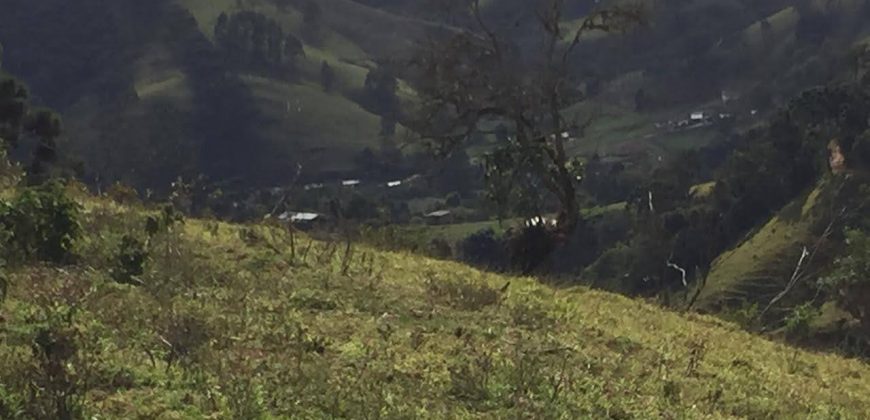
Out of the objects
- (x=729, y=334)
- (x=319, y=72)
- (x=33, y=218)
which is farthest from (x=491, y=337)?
(x=319, y=72)

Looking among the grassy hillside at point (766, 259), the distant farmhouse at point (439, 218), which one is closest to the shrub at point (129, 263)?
the grassy hillside at point (766, 259)

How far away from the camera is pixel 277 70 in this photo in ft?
476

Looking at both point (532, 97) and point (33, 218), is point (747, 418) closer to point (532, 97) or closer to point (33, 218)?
point (33, 218)

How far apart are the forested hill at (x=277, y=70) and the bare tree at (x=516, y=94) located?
274 feet

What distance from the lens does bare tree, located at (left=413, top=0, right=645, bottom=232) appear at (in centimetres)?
1888

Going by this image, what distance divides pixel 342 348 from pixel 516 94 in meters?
11.8

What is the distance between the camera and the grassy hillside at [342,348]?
6273 millimetres

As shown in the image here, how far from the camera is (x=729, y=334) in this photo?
43.0 ft

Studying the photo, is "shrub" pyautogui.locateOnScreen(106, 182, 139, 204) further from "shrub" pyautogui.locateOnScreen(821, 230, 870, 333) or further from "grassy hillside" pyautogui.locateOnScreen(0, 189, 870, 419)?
"shrub" pyautogui.locateOnScreen(821, 230, 870, 333)

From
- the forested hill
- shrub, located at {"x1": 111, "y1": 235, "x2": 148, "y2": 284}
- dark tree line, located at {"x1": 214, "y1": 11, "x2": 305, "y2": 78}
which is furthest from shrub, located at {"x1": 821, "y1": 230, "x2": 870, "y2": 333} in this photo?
dark tree line, located at {"x1": 214, "y1": 11, "x2": 305, "y2": 78}

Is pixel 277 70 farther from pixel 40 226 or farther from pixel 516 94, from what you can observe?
pixel 40 226

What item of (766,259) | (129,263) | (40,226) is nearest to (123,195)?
(40,226)

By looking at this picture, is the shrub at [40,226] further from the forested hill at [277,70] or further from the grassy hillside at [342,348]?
the forested hill at [277,70]

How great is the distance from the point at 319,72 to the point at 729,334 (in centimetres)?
14472
